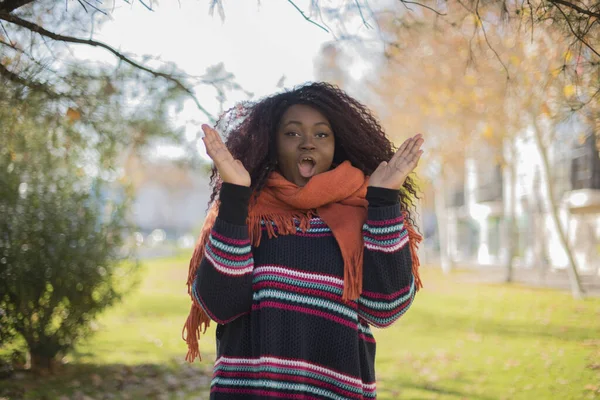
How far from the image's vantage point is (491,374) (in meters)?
6.30

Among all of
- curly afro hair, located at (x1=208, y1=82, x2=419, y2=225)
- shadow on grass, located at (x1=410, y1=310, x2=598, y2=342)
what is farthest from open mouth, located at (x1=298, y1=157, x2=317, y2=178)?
shadow on grass, located at (x1=410, y1=310, x2=598, y2=342)

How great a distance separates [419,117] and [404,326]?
7.35m

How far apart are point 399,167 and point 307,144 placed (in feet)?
1.27

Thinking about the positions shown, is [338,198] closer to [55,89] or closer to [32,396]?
[55,89]

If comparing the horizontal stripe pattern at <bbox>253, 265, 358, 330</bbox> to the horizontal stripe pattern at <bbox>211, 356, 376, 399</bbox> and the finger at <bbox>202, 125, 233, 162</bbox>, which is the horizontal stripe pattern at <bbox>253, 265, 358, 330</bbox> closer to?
the horizontal stripe pattern at <bbox>211, 356, 376, 399</bbox>

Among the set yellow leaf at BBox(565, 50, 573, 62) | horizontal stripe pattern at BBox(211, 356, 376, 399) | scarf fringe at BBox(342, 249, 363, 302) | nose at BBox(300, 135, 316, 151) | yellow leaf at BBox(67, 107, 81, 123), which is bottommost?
horizontal stripe pattern at BBox(211, 356, 376, 399)

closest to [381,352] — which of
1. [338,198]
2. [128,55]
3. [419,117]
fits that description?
[128,55]

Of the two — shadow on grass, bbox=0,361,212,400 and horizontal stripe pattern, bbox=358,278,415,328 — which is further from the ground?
horizontal stripe pattern, bbox=358,278,415,328

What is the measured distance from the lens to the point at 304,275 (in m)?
2.04

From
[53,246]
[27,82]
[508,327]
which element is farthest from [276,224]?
[508,327]

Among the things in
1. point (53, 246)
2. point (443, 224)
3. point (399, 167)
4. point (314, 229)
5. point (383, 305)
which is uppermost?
point (443, 224)

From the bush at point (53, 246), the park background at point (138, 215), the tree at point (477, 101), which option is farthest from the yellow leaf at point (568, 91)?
the tree at point (477, 101)

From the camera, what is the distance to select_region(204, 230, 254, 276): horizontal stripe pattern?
194 centimetres

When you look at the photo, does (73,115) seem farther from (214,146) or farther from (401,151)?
(401,151)
